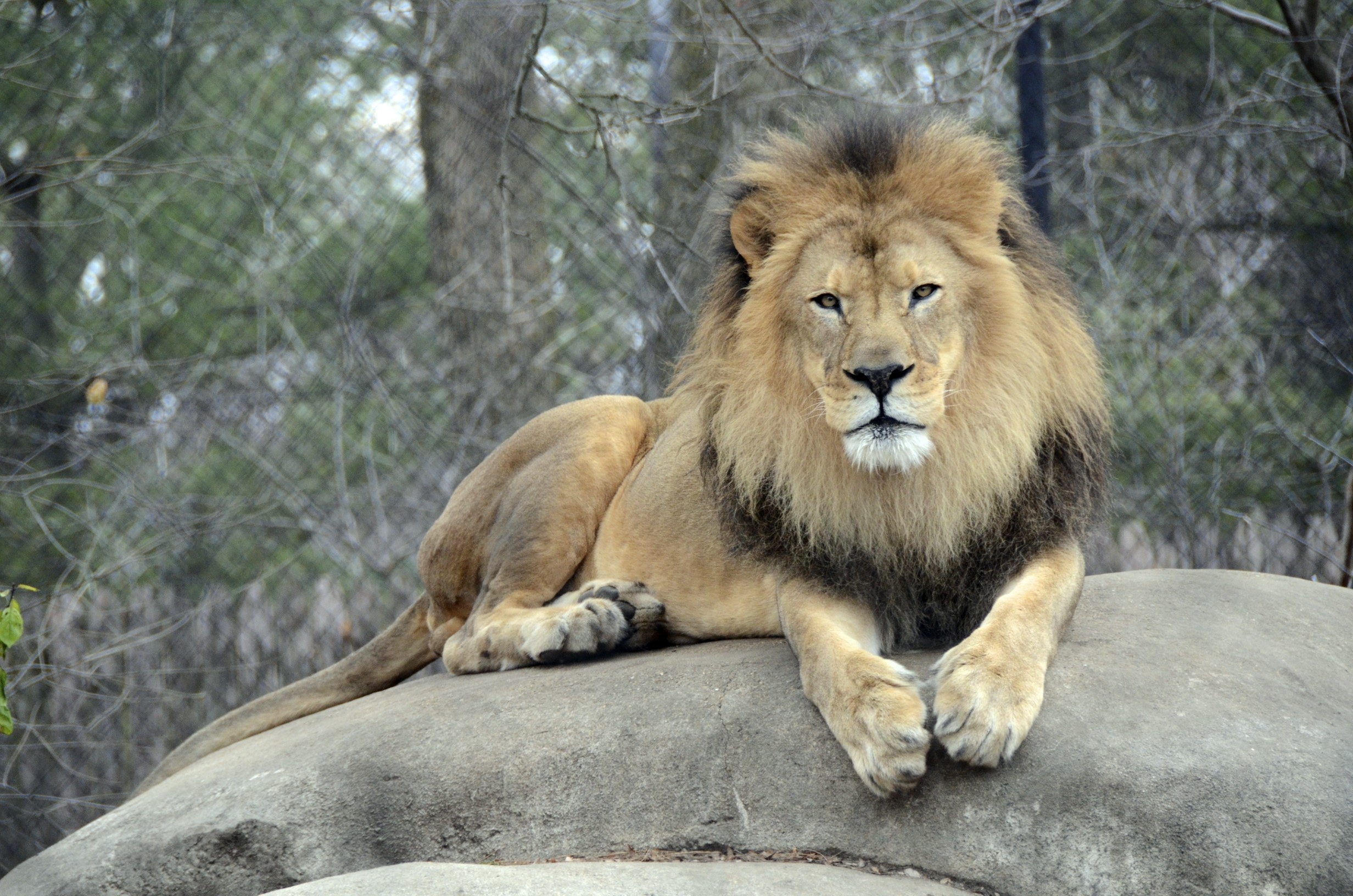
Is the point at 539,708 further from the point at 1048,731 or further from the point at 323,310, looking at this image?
the point at 323,310

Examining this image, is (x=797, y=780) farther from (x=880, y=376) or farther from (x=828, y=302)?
(x=828, y=302)

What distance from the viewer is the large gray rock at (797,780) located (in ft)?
7.72

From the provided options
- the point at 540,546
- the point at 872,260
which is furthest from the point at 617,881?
the point at 540,546

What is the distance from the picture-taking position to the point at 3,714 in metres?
2.67

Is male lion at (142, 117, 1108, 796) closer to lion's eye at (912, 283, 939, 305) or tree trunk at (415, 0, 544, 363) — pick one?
lion's eye at (912, 283, 939, 305)

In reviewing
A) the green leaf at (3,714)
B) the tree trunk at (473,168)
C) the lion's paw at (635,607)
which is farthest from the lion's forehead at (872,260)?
the tree trunk at (473,168)

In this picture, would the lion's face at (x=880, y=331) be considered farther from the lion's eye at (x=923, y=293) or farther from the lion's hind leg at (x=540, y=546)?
the lion's hind leg at (x=540, y=546)

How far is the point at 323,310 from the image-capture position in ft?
16.8

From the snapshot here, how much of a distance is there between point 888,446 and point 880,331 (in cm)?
23

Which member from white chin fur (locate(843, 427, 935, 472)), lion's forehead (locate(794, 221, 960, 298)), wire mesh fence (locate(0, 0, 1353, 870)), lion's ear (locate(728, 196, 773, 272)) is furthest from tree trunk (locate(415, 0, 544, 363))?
white chin fur (locate(843, 427, 935, 472))

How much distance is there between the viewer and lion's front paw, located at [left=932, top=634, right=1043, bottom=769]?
2316 mm

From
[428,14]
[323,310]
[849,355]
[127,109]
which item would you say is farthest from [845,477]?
[127,109]

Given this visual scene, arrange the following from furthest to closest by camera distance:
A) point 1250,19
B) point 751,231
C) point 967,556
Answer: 1. point 1250,19
2. point 751,231
3. point 967,556

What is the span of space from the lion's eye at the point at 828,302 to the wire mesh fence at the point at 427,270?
2.23 meters
